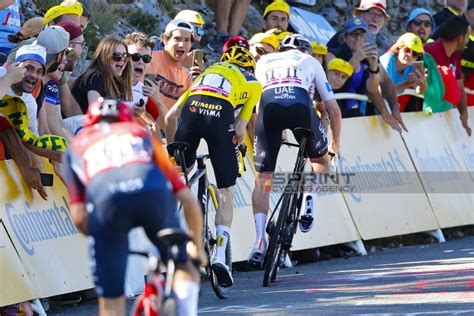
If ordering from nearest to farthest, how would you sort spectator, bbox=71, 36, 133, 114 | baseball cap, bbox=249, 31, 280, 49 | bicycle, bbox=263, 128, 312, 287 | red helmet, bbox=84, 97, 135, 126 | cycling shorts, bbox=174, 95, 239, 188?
red helmet, bbox=84, 97, 135, 126, cycling shorts, bbox=174, 95, 239, 188, spectator, bbox=71, 36, 133, 114, bicycle, bbox=263, 128, 312, 287, baseball cap, bbox=249, 31, 280, 49

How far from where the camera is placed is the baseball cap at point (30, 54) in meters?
11.0

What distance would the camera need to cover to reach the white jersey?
12977mm

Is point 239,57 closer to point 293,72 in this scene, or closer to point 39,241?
point 293,72

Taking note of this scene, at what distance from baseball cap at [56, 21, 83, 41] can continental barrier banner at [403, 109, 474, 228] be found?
20.2 feet

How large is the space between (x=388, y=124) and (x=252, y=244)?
3553 millimetres

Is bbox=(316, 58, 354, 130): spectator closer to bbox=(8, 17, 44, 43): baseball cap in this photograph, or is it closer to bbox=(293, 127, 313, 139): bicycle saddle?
bbox=(293, 127, 313, 139): bicycle saddle

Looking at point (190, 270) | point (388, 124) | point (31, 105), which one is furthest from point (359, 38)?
point (190, 270)

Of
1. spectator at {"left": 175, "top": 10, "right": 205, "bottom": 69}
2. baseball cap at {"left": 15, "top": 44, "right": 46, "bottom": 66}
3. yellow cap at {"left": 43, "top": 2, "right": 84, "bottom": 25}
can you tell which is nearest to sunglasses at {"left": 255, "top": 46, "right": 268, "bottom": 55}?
spectator at {"left": 175, "top": 10, "right": 205, "bottom": 69}

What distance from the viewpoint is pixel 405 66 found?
17.4 meters

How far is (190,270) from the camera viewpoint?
704 centimetres

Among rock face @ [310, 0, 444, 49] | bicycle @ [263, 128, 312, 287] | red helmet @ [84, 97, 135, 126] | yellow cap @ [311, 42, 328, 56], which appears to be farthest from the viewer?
rock face @ [310, 0, 444, 49]

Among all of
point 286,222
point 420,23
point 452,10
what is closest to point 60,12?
point 286,222

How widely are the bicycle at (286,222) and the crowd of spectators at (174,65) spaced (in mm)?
1224

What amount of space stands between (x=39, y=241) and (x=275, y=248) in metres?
2.42
